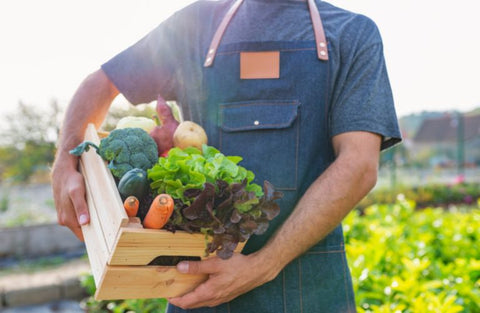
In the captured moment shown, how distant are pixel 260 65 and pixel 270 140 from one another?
0.30 meters

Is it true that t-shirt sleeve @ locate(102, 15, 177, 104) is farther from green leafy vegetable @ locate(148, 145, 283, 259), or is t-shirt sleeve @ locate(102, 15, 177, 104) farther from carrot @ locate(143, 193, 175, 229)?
carrot @ locate(143, 193, 175, 229)

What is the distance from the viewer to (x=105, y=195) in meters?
1.26

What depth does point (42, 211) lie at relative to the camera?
1001 centimetres

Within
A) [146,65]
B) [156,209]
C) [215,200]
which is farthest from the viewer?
[146,65]

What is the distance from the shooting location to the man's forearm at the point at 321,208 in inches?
57.1

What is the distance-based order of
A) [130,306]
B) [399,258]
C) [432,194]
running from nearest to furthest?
[399,258], [130,306], [432,194]

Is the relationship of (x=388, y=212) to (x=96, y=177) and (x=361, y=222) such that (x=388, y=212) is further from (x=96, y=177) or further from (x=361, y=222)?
(x=96, y=177)

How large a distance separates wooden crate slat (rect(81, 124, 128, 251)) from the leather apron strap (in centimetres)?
56

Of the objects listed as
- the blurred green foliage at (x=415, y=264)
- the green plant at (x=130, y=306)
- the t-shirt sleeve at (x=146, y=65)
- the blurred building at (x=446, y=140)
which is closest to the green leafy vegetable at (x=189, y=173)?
the t-shirt sleeve at (x=146, y=65)

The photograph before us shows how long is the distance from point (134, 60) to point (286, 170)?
793 millimetres

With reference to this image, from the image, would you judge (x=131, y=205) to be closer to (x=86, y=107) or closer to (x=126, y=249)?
(x=126, y=249)

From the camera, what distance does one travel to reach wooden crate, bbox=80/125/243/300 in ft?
3.71

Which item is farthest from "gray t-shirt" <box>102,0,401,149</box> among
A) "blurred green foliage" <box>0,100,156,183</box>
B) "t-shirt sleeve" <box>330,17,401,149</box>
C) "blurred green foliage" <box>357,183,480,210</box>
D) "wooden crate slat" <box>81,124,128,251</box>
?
"blurred green foliage" <box>0,100,156,183</box>

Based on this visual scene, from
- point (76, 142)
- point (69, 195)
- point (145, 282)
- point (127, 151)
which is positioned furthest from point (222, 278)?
point (76, 142)
